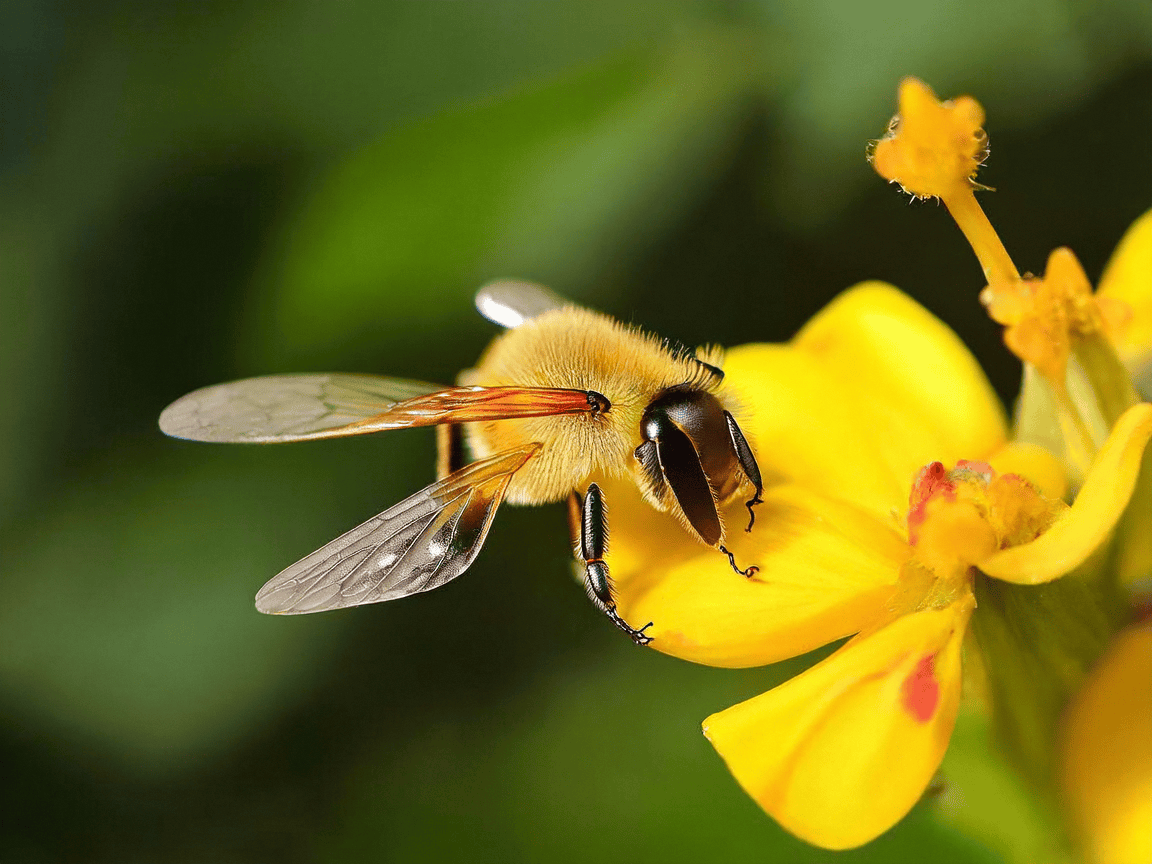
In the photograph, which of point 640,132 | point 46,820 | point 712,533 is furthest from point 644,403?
point 46,820

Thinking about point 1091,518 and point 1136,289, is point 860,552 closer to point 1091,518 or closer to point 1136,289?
point 1091,518

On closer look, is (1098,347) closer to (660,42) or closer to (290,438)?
(290,438)

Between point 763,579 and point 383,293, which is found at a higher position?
point 383,293

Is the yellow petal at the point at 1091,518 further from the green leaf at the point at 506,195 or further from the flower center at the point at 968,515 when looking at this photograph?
the green leaf at the point at 506,195

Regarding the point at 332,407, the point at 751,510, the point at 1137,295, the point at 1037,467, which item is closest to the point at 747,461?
the point at 751,510

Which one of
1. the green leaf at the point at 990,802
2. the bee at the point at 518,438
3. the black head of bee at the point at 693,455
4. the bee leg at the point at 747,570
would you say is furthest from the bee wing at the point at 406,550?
the green leaf at the point at 990,802

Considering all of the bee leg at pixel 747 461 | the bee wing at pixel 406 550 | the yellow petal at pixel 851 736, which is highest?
the bee wing at pixel 406 550
